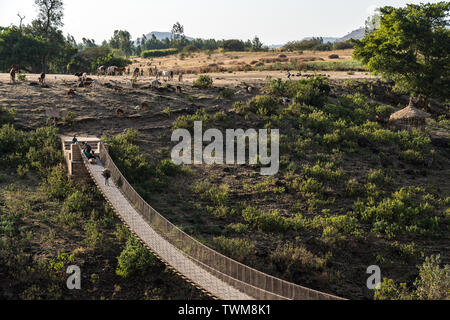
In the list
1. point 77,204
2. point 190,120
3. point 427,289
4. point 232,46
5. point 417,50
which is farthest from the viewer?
point 232,46

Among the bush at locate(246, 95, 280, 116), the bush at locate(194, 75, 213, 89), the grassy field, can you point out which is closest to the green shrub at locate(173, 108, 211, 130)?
the grassy field

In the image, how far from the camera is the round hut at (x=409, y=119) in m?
31.3

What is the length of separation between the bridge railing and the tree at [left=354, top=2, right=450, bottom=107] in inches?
1081

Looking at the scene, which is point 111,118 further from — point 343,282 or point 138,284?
point 343,282

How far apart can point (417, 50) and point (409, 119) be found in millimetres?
8632

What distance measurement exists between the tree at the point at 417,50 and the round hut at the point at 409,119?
4.04 metres

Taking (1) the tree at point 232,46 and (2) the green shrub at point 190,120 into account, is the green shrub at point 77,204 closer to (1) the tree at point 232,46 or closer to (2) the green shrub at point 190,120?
(2) the green shrub at point 190,120

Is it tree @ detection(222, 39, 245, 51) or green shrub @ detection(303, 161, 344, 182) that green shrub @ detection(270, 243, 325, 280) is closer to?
green shrub @ detection(303, 161, 344, 182)

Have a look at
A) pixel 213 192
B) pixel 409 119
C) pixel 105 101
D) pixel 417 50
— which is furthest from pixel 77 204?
pixel 417 50

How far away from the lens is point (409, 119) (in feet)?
104

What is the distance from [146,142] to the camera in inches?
1052

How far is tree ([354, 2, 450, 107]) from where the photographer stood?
34344 mm

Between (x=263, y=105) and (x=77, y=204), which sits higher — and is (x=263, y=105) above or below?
above

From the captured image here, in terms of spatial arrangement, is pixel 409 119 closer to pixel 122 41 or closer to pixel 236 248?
pixel 236 248
